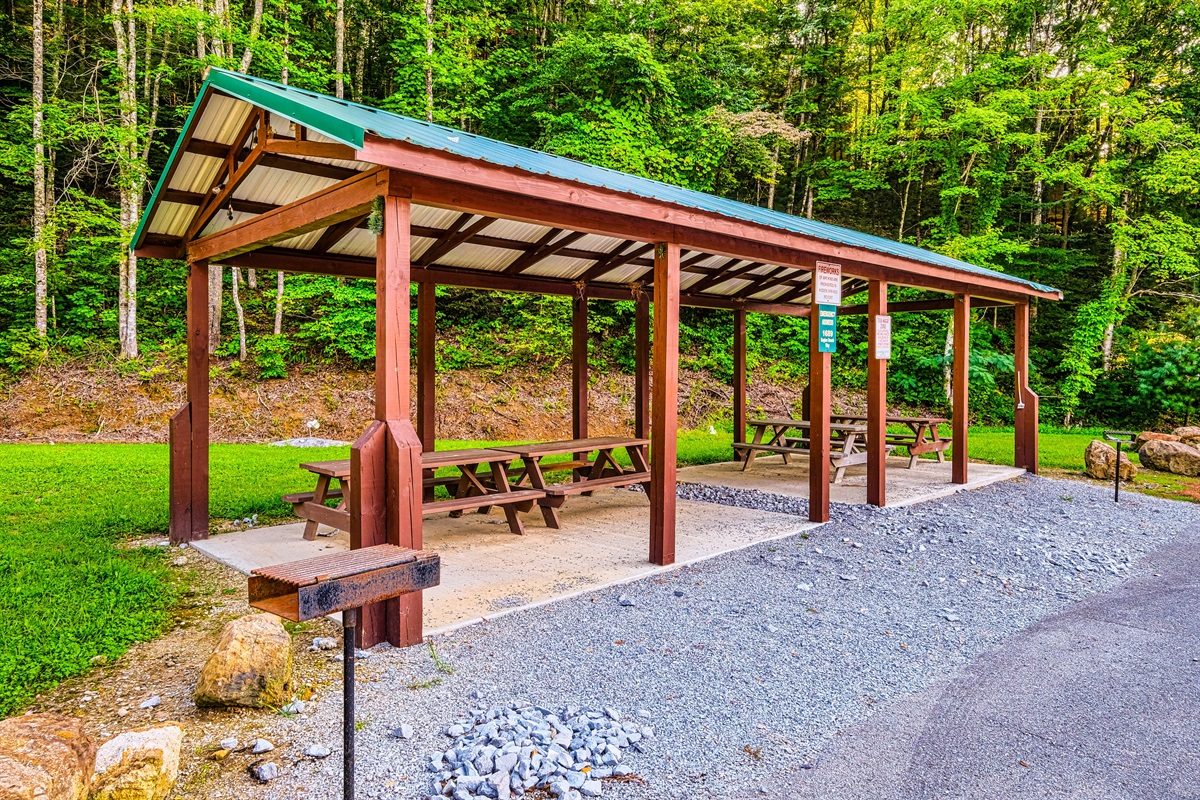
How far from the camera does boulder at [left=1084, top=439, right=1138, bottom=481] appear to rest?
9.39m

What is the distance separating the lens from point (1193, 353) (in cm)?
1482

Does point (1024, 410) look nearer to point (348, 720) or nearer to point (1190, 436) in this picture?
point (1190, 436)

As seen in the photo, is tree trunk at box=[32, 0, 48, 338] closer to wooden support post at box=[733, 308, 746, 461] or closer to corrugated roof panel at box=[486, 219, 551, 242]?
corrugated roof panel at box=[486, 219, 551, 242]

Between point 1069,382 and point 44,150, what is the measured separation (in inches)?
902

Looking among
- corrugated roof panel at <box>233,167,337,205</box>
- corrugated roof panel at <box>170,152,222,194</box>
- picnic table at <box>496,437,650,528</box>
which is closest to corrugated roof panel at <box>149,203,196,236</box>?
corrugated roof panel at <box>170,152,222,194</box>

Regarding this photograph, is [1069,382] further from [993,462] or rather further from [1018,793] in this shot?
[1018,793]

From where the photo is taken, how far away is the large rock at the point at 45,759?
1.73m

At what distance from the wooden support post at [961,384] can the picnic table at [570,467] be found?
162 inches

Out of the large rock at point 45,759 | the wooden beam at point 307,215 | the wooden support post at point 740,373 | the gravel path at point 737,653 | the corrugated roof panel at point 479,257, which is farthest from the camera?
the wooden support post at point 740,373

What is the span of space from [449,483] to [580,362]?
266 cm

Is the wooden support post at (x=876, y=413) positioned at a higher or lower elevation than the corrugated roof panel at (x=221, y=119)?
lower

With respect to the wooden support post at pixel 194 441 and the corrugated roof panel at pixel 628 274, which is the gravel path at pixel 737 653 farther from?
the corrugated roof panel at pixel 628 274

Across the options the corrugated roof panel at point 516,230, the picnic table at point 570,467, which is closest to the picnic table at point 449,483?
the picnic table at point 570,467

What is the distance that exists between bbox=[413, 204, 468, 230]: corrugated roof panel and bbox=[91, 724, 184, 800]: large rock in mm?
4197
